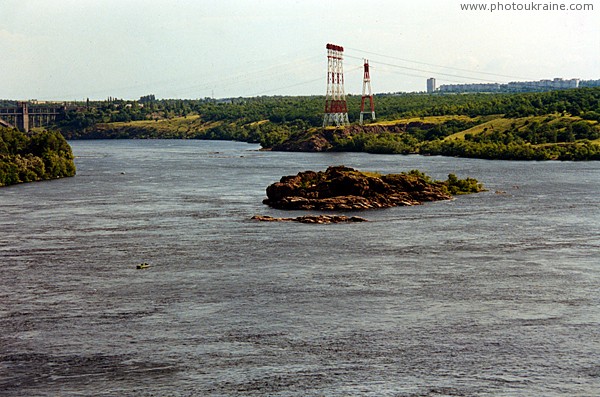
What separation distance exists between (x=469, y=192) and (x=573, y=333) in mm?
60446

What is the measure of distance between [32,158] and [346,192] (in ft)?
192

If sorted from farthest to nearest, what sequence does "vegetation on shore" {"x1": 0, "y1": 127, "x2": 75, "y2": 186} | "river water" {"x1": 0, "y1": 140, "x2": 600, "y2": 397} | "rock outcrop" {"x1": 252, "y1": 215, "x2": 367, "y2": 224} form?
"vegetation on shore" {"x1": 0, "y1": 127, "x2": 75, "y2": 186} → "rock outcrop" {"x1": 252, "y1": 215, "x2": 367, "y2": 224} → "river water" {"x1": 0, "y1": 140, "x2": 600, "y2": 397}

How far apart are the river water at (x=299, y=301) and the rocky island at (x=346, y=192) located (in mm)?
2498

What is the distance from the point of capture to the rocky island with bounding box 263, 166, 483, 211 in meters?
90.1

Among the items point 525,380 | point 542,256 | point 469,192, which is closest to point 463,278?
point 542,256

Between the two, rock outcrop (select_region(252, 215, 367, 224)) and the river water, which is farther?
rock outcrop (select_region(252, 215, 367, 224))

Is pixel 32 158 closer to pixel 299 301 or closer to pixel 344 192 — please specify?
pixel 344 192

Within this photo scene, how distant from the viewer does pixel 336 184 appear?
3629 inches

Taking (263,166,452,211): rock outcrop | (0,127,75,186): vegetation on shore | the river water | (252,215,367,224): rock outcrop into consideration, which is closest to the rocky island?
(263,166,452,211): rock outcrop

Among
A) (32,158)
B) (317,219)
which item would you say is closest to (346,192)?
(317,219)

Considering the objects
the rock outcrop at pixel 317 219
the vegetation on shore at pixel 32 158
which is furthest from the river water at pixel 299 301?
the vegetation on shore at pixel 32 158

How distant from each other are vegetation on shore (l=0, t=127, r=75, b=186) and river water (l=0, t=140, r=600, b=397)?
99.5ft

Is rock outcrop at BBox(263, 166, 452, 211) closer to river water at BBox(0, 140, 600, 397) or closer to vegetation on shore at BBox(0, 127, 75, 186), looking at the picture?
river water at BBox(0, 140, 600, 397)

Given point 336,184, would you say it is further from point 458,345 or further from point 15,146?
point 15,146
